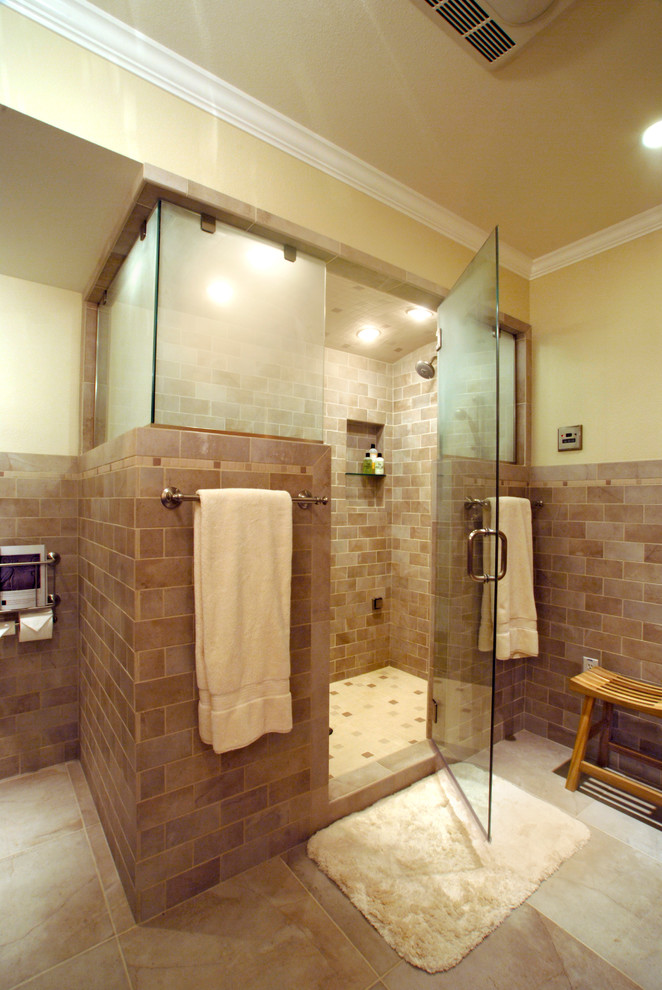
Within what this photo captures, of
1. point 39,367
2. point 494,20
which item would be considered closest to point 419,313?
point 494,20

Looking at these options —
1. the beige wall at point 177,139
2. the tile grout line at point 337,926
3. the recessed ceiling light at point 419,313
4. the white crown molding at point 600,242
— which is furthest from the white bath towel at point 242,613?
the white crown molding at point 600,242

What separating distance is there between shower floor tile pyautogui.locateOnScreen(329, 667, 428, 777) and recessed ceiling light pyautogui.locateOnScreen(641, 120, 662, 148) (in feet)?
9.09

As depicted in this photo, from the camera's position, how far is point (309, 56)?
1.36 meters

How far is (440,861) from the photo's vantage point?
5.02 ft

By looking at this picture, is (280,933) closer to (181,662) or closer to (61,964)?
(61,964)

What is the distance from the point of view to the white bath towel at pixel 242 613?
4.31 ft

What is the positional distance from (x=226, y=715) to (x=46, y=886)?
84 centimetres

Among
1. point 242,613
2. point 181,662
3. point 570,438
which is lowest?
point 181,662

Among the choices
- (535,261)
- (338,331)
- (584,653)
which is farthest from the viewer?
(338,331)

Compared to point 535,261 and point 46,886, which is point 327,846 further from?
point 535,261

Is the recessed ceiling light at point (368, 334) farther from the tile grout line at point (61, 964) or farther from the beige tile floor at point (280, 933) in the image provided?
the tile grout line at point (61, 964)

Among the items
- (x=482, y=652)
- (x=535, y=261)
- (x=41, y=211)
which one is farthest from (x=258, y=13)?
(x=482, y=652)

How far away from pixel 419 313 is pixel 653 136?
45.8 inches

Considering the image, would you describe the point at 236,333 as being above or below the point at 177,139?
below
